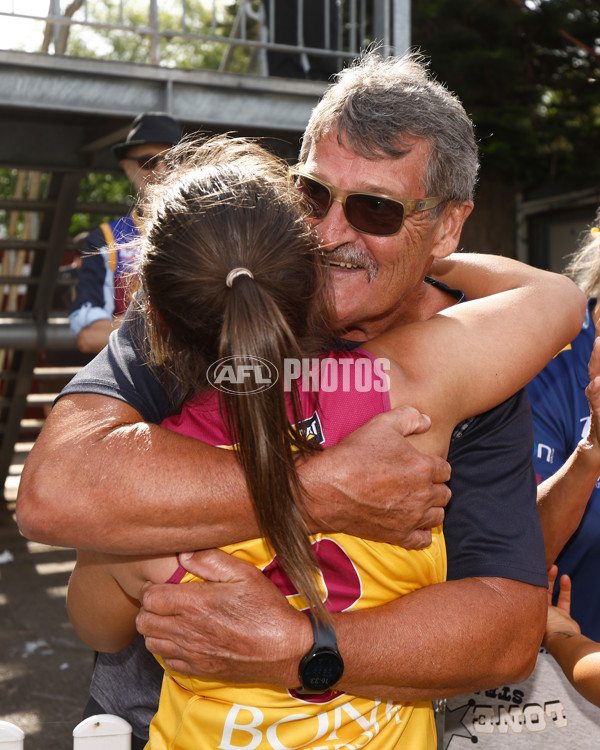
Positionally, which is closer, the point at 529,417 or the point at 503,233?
the point at 529,417

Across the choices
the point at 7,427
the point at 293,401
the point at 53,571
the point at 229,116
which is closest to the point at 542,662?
the point at 293,401

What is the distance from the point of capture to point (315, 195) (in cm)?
170

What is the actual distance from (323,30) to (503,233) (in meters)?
6.14

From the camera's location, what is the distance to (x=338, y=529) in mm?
1332

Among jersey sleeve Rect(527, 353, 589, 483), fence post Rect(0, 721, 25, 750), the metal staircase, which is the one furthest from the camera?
the metal staircase

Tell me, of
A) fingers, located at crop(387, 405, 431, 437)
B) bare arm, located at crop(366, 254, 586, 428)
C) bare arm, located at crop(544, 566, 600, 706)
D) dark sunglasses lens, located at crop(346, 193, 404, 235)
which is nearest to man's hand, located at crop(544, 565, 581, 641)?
bare arm, located at crop(544, 566, 600, 706)

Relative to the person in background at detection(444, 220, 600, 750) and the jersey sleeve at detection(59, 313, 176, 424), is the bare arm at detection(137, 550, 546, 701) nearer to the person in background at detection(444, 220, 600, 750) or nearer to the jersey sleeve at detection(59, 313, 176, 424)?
the jersey sleeve at detection(59, 313, 176, 424)

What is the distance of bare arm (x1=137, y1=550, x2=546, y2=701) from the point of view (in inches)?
51.0

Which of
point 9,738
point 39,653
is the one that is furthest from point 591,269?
point 39,653

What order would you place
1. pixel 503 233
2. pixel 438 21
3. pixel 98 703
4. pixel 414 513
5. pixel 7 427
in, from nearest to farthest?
pixel 414 513
pixel 98 703
pixel 7 427
pixel 438 21
pixel 503 233

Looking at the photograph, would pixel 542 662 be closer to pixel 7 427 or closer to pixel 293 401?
pixel 293 401

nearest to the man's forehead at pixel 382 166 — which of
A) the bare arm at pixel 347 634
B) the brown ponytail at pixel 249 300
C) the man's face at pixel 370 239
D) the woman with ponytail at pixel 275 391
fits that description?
the man's face at pixel 370 239

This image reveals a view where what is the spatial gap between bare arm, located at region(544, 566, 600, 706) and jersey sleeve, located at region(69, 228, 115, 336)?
9.49 feet

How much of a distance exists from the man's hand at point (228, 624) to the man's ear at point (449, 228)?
0.86 m
